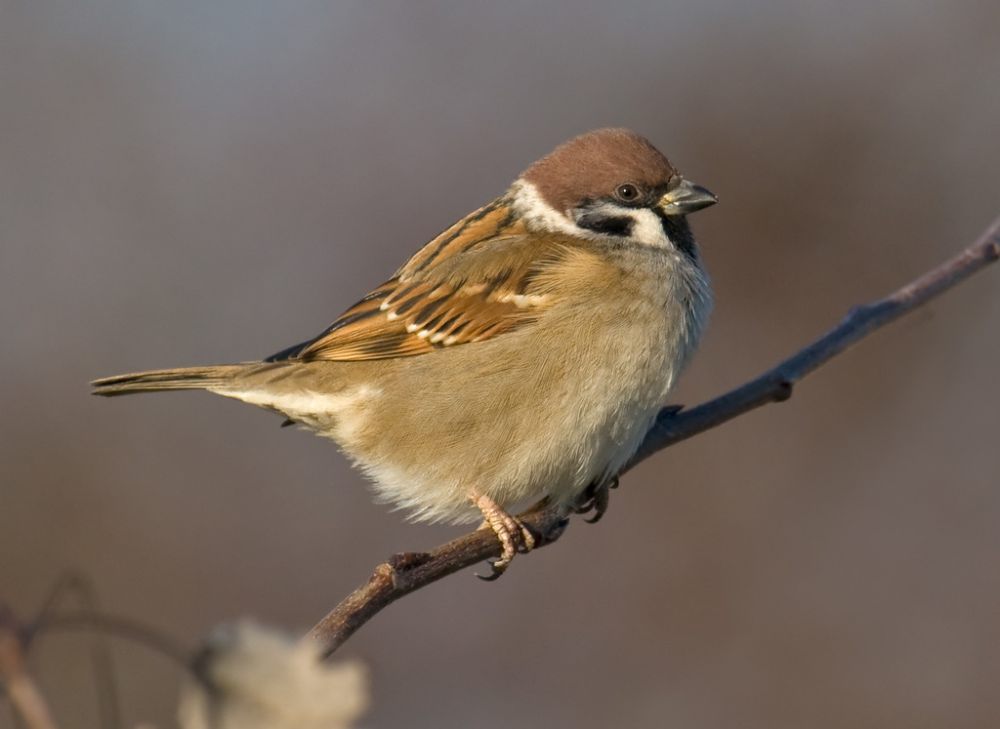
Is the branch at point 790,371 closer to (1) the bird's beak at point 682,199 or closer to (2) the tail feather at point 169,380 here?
(1) the bird's beak at point 682,199

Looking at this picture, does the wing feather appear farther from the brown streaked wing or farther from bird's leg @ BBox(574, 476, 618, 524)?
bird's leg @ BBox(574, 476, 618, 524)

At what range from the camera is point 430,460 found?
140 inches

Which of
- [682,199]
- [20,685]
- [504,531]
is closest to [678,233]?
[682,199]

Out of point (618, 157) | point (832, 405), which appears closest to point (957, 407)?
point (832, 405)

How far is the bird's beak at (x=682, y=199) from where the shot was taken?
3.65 m

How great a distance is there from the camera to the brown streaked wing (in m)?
3.62

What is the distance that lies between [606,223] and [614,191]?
0.09 m

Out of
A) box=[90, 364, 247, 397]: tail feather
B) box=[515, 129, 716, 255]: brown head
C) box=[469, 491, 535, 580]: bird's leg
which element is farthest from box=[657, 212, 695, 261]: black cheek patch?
box=[90, 364, 247, 397]: tail feather

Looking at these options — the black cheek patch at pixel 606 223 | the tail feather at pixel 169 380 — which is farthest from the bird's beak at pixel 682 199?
the tail feather at pixel 169 380

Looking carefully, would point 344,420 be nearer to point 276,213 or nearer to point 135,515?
point 135,515

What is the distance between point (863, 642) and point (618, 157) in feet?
7.93

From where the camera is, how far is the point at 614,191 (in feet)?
12.2

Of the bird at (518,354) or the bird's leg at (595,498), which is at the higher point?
the bird at (518,354)

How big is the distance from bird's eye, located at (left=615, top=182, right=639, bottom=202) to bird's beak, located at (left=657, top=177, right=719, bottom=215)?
0.07 m
